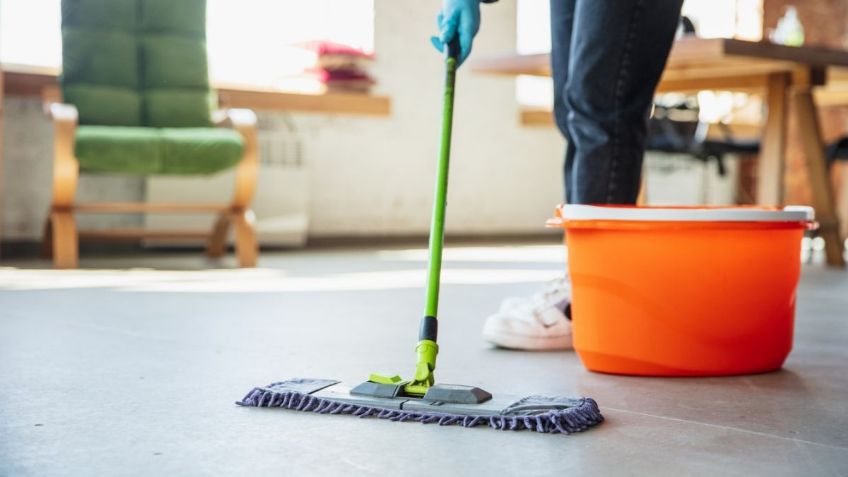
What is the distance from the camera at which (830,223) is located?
3.75 meters

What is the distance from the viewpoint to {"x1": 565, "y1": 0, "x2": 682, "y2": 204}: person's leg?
159 cm

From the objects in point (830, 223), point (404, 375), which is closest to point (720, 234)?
point (404, 375)

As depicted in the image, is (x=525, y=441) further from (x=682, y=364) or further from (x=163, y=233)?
(x=163, y=233)

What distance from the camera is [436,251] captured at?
1284mm

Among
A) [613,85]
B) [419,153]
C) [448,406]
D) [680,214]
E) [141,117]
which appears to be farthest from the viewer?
[419,153]

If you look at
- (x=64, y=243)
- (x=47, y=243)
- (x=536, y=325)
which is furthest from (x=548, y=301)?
(x=47, y=243)

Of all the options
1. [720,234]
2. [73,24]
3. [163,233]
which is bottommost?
[163,233]

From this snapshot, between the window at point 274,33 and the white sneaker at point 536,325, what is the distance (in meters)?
2.98

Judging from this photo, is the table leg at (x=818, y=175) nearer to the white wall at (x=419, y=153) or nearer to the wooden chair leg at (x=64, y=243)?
the white wall at (x=419, y=153)

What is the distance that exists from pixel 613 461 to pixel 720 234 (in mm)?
536

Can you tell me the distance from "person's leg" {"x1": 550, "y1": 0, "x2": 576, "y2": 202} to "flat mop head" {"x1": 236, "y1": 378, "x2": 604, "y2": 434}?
0.74 m

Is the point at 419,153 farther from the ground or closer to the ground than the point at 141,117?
closer to the ground

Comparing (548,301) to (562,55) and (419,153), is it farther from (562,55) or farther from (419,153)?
(419,153)

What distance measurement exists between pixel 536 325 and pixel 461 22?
20.9 inches
